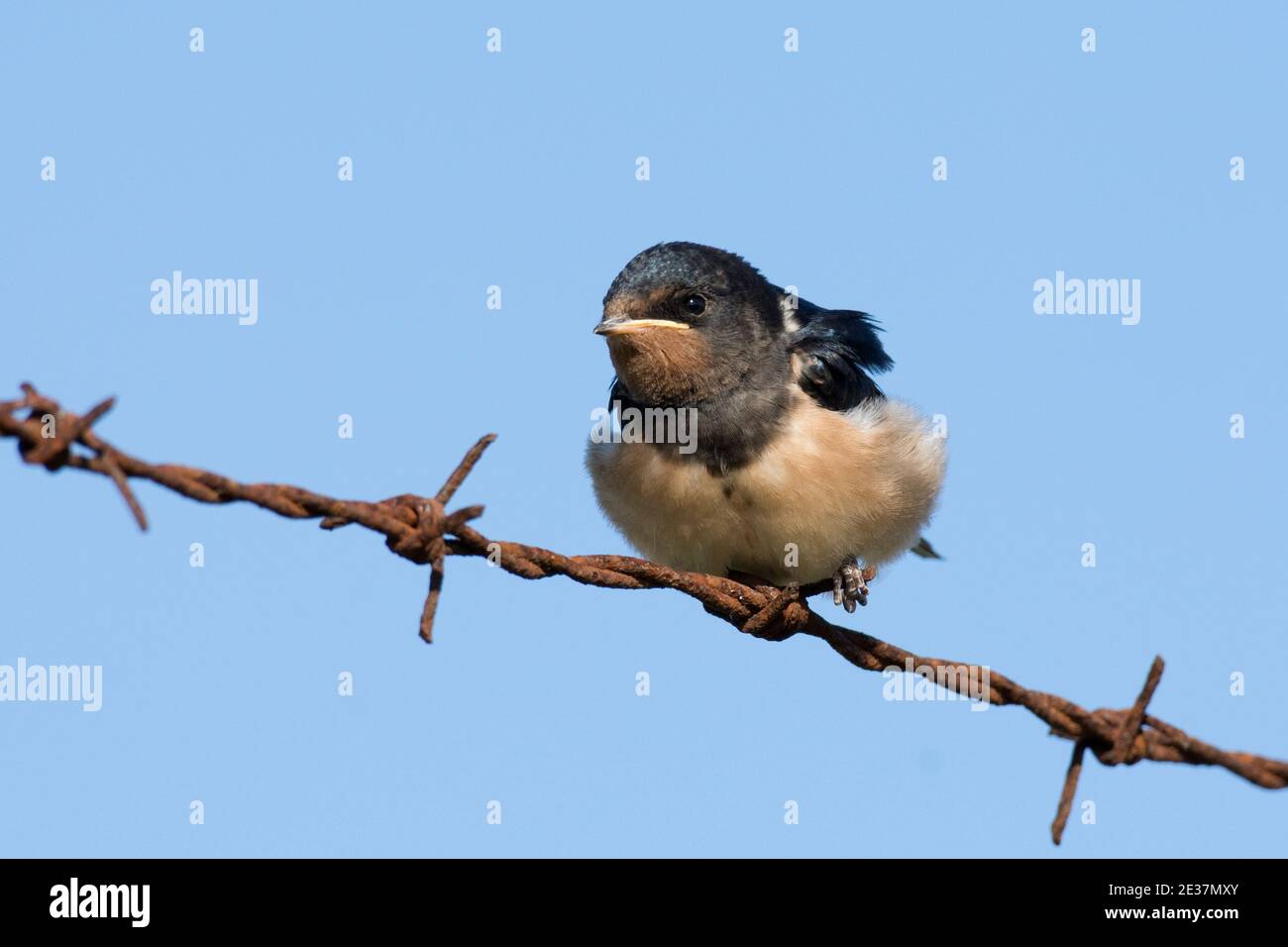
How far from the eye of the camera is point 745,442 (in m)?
5.25

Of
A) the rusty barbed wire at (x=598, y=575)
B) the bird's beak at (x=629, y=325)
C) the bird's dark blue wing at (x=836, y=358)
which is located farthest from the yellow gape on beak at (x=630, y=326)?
the rusty barbed wire at (x=598, y=575)

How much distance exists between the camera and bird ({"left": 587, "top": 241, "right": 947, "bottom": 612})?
17.2 feet

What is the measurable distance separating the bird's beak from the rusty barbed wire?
4.51 feet

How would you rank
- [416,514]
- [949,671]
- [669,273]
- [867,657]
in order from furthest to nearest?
[669,273], [867,657], [949,671], [416,514]

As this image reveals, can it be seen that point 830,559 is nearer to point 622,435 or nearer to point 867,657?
point 622,435

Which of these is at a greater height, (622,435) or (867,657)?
(622,435)

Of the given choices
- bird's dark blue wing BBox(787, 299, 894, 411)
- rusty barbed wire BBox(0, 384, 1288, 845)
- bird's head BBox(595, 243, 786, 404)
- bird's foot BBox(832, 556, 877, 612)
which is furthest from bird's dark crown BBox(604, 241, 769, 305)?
rusty barbed wire BBox(0, 384, 1288, 845)

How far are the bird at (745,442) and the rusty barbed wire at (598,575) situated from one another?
3.09 ft

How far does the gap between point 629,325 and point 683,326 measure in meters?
0.21

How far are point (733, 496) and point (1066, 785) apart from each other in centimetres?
203

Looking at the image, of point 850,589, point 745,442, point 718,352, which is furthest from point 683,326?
point 850,589

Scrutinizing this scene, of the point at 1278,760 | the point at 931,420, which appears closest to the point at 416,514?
the point at 1278,760

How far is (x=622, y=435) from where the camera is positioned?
5500 millimetres

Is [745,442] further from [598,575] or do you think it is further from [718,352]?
[598,575]
